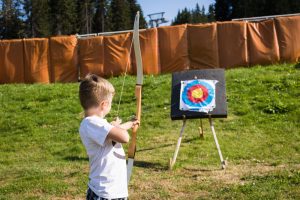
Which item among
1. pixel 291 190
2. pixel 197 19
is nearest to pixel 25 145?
pixel 291 190

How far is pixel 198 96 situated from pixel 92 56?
388 inches

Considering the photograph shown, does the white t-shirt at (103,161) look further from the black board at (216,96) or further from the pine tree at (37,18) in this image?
the pine tree at (37,18)

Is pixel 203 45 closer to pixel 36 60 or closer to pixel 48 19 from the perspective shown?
pixel 36 60

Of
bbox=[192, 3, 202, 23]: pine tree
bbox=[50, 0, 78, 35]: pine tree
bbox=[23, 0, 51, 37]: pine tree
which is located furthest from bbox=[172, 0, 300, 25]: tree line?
bbox=[192, 3, 202, 23]: pine tree

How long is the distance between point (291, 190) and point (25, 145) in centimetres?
582

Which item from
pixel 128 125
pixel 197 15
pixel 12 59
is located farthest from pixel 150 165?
pixel 197 15

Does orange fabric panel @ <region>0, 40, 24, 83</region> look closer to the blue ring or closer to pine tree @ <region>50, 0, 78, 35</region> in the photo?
the blue ring

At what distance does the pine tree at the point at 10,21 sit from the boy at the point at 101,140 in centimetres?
6523

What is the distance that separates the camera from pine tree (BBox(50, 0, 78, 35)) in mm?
67250

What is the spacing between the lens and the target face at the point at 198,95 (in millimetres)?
8016

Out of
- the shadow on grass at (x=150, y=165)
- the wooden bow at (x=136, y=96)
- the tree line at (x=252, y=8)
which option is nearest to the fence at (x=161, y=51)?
the shadow on grass at (x=150, y=165)

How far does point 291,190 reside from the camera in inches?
222

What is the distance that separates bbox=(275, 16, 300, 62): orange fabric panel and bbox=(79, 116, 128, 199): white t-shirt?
43.8 ft

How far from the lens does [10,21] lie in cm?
6750
